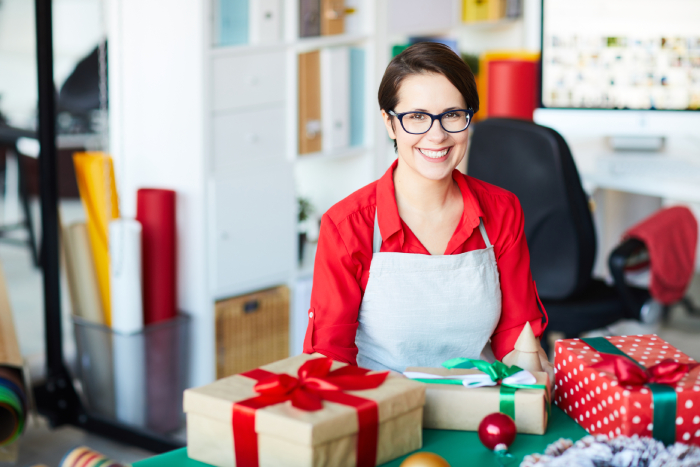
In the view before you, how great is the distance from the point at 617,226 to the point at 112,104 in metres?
2.05

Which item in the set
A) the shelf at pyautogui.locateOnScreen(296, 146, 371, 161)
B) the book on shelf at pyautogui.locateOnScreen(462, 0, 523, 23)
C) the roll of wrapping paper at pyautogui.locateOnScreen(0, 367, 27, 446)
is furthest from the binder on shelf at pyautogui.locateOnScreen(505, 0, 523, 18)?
the roll of wrapping paper at pyautogui.locateOnScreen(0, 367, 27, 446)

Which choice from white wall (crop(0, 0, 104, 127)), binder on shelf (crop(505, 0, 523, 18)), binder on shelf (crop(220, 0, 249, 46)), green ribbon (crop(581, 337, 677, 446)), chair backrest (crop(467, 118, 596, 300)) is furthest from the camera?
white wall (crop(0, 0, 104, 127))

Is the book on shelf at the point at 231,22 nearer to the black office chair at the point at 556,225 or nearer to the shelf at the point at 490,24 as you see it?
the black office chair at the point at 556,225

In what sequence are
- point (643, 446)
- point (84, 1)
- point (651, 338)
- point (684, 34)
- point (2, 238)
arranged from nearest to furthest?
point (643, 446)
point (651, 338)
point (684, 34)
point (2, 238)
point (84, 1)

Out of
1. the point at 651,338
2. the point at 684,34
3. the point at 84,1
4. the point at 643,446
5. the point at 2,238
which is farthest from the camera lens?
the point at 84,1

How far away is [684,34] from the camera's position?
2.63m

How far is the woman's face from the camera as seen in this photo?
1265 mm

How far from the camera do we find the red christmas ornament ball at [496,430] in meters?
0.92

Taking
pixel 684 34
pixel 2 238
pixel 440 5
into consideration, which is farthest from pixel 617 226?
pixel 2 238

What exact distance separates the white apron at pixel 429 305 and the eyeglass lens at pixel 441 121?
0.62 ft

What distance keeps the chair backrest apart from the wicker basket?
34.8 inches

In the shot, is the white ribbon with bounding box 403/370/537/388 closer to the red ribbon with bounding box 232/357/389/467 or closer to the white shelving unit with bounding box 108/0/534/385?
the red ribbon with bounding box 232/357/389/467

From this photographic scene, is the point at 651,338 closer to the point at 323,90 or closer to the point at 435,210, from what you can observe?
the point at 435,210

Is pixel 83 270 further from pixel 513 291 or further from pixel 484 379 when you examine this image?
pixel 484 379
